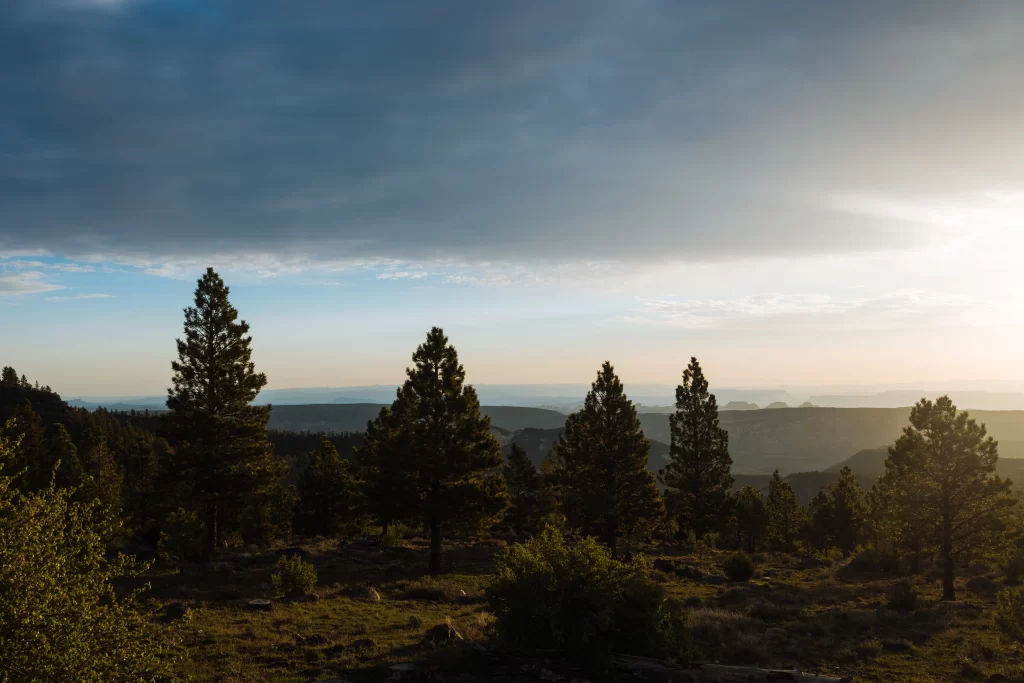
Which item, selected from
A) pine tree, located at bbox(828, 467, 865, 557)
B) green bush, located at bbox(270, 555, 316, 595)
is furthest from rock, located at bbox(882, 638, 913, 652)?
pine tree, located at bbox(828, 467, 865, 557)

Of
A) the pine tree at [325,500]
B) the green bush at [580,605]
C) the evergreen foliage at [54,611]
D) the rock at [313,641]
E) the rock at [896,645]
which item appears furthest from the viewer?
the pine tree at [325,500]

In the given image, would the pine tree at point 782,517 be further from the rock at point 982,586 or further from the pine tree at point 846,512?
the rock at point 982,586

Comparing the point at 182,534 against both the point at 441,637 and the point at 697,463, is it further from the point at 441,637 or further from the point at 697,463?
the point at 697,463

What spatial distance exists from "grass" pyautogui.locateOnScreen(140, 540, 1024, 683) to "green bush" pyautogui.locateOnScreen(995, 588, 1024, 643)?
84cm

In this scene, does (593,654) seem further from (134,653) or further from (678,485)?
(678,485)

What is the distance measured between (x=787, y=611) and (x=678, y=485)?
2817 centimetres

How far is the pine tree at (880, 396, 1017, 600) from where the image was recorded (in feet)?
90.6

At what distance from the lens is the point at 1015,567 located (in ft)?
99.6

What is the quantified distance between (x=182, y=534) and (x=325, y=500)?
23.1m

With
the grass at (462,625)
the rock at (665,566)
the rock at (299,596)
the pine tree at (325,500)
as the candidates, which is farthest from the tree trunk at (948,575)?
the pine tree at (325,500)

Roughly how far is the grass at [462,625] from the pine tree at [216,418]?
3.92 m

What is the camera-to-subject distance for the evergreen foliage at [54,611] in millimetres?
7098

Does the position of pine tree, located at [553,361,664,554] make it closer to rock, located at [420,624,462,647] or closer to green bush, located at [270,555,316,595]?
green bush, located at [270,555,316,595]

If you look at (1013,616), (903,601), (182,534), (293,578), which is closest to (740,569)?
(903,601)
